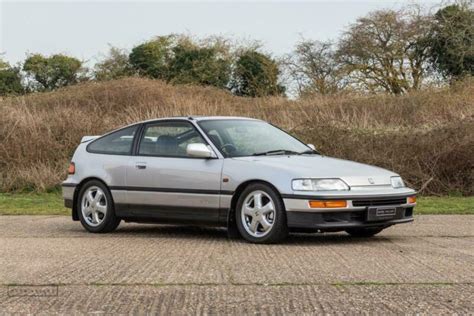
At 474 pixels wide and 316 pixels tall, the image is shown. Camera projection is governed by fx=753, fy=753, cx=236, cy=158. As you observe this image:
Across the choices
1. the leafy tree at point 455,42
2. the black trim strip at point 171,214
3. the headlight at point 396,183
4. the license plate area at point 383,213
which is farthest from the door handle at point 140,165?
the leafy tree at point 455,42

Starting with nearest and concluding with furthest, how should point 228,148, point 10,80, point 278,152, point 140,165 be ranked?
point 228,148 < point 278,152 < point 140,165 < point 10,80

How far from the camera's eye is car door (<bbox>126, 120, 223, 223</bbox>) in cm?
888

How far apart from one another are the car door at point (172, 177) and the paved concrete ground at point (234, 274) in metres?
0.35

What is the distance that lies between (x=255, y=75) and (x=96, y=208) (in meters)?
28.6

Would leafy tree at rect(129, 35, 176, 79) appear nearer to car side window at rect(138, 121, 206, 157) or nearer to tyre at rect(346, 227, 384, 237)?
car side window at rect(138, 121, 206, 157)

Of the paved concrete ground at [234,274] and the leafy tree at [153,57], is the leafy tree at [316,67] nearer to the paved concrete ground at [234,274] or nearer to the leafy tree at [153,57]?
the leafy tree at [153,57]

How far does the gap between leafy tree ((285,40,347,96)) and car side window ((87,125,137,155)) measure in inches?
847

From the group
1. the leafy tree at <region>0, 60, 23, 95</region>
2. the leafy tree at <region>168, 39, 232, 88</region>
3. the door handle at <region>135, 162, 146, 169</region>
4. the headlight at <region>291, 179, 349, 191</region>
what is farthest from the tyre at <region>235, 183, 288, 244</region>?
the leafy tree at <region>0, 60, 23, 95</region>

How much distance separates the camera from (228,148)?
907 centimetres

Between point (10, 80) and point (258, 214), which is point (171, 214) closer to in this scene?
point (258, 214)

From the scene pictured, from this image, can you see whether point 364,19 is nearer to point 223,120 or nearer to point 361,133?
point 361,133

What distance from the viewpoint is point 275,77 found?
35.1m

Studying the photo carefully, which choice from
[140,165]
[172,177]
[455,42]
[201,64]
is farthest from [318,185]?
[201,64]

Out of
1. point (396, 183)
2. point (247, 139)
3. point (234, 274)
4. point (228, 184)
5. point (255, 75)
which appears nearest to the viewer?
point (234, 274)
